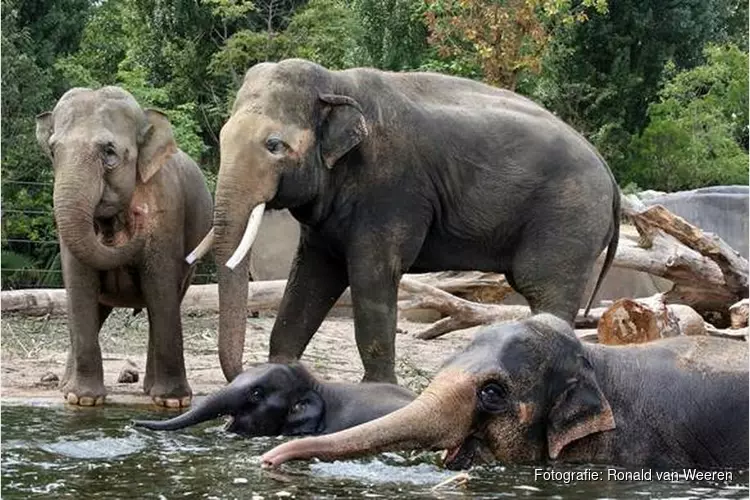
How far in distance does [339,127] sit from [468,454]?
8.40ft

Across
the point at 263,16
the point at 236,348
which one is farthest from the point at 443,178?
the point at 263,16

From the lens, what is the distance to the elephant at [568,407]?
534 cm

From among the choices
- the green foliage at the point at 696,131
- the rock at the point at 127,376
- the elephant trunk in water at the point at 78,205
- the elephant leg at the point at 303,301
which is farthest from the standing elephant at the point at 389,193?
the green foliage at the point at 696,131

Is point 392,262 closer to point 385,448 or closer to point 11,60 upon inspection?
point 385,448

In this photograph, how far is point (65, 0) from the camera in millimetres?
23953

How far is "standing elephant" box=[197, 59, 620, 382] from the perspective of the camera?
7.57m

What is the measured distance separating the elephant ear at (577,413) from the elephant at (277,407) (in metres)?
1.34

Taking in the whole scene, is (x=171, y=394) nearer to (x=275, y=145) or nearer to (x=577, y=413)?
(x=275, y=145)

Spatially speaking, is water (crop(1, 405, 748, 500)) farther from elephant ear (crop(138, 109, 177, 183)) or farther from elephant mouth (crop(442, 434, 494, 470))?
elephant ear (crop(138, 109, 177, 183))

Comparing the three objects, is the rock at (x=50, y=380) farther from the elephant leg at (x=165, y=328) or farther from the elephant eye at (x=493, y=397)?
the elephant eye at (x=493, y=397)

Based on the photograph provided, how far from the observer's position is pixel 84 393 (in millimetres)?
8164

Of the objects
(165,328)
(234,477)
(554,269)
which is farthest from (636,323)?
(234,477)

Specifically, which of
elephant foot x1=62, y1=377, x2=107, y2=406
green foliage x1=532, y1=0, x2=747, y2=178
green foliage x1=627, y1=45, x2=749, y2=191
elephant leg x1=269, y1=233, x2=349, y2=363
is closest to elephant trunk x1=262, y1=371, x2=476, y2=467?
elephant leg x1=269, y1=233, x2=349, y2=363

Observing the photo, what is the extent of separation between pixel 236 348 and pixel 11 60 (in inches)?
547
